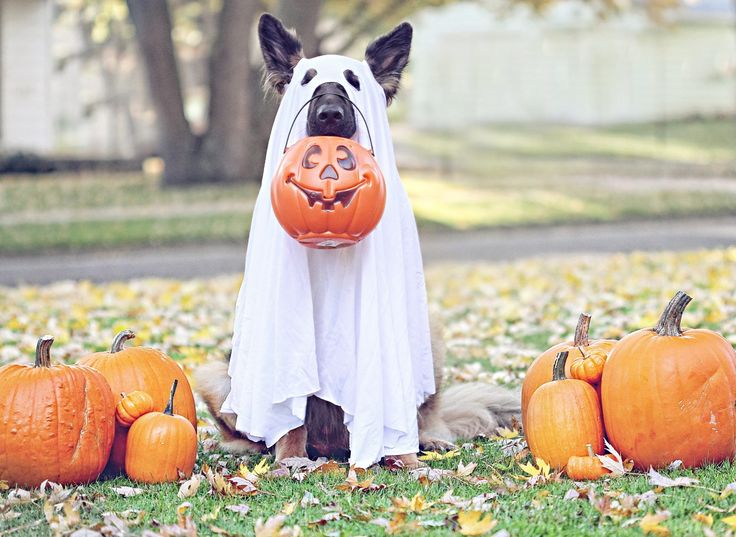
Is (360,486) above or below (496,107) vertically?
below

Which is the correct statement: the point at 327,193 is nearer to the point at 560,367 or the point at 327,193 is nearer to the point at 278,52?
the point at 278,52

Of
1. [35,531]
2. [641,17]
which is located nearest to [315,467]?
[35,531]

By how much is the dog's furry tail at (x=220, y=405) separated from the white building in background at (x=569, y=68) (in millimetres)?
19912

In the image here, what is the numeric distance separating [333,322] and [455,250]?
935 cm

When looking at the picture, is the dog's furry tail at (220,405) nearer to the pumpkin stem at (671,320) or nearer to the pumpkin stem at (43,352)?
the pumpkin stem at (43,352)

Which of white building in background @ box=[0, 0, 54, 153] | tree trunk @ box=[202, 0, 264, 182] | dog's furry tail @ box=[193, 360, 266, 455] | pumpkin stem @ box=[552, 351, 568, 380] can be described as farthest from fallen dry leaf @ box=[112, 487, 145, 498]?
white building in background @ box=[0, 0, 54, 153]

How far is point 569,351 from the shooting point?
4410 millimetres

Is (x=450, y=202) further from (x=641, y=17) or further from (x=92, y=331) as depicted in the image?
(x=92, y=331)

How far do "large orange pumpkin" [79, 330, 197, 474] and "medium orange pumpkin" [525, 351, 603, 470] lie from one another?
5.10 ft

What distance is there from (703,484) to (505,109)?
2115 cm

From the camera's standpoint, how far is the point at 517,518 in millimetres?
3506

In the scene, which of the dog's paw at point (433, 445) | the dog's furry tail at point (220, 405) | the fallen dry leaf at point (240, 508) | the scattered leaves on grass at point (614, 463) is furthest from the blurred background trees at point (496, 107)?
the fallen dry leaf at point (240, 508)

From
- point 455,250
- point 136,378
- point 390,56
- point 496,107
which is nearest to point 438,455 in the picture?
point 136,378

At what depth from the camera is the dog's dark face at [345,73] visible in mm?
4211
